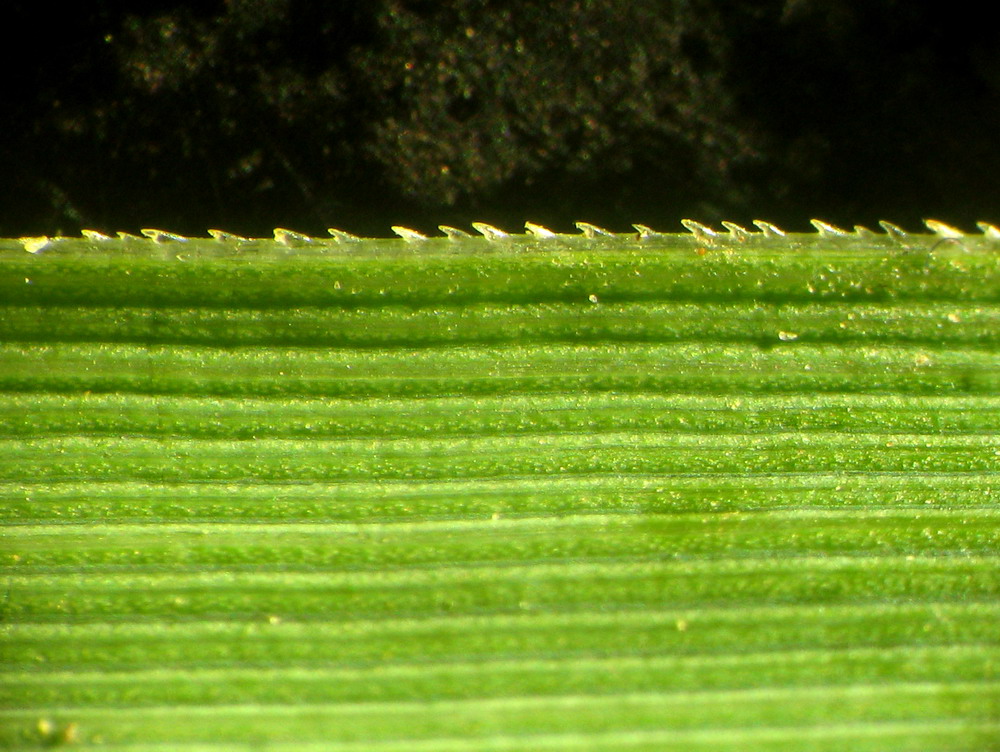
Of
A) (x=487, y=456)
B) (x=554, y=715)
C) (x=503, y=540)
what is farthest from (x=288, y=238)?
(x=554, y=715)

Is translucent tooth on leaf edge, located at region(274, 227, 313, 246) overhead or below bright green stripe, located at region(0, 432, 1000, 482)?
overhead

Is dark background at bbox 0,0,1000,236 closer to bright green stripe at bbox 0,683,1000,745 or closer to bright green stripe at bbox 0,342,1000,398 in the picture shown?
bright green stripe at bbox 0,342,1000,398

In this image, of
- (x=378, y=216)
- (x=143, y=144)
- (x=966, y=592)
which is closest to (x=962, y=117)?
(x=966, y=592)

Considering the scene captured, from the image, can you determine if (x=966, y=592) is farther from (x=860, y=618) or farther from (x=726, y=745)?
(x=726, y=745)

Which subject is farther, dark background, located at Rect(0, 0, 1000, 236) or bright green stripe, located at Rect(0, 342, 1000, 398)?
dark background, located at Rect(0, 0, 1000, 236)

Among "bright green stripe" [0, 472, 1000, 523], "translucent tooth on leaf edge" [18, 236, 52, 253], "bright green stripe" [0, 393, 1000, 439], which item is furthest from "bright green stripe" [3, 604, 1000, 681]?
"translucent tooth on leaf edge" [18, 236, 52, 253]

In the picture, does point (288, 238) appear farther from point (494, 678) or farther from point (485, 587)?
point (494, 678)
